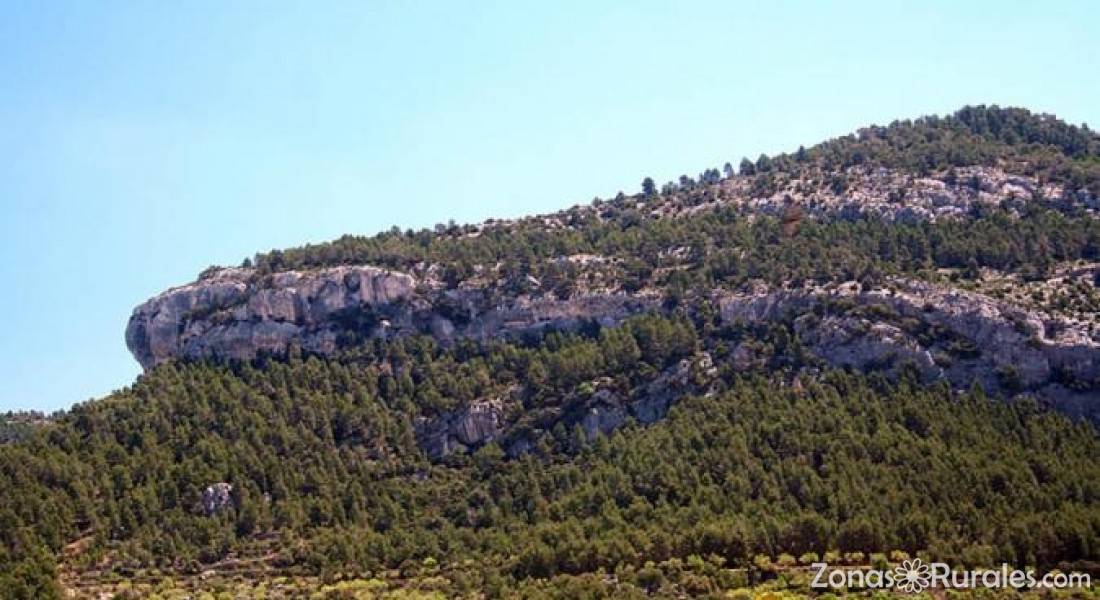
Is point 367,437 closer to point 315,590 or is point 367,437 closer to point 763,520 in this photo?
point 315,590

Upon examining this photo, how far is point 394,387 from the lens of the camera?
6570 inches

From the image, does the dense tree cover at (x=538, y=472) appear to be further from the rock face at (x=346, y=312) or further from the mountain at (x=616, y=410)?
the rock face at (x=346, y=312)

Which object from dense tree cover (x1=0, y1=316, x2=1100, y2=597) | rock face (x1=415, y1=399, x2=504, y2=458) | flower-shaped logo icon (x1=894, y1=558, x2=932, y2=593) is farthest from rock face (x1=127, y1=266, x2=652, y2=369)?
flower-shaped logo icon (x1=894, y1=558, x2=932, y2=593)

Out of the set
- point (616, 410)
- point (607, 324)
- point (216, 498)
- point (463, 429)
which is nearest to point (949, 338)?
point (616, 410)

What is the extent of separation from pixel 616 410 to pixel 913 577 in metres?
56.1

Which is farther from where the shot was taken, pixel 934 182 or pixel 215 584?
pixel 934 182

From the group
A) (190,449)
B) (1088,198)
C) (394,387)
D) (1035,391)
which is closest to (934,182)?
(1088,198)

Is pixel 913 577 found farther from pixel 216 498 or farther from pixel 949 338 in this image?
pixel 216 498

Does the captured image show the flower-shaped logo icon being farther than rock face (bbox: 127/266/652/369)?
No

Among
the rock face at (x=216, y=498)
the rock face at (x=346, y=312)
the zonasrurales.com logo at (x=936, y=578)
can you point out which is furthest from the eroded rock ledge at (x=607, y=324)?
the zonasrurales.com logo at (x=936, y=578)

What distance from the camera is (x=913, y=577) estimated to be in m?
103

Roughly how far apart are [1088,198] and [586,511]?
91676 mm

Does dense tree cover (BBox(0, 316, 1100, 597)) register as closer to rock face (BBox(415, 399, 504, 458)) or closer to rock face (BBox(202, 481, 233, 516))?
rock face (BBox(202, 481, 233, 516))

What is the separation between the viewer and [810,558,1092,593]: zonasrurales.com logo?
99688mm
